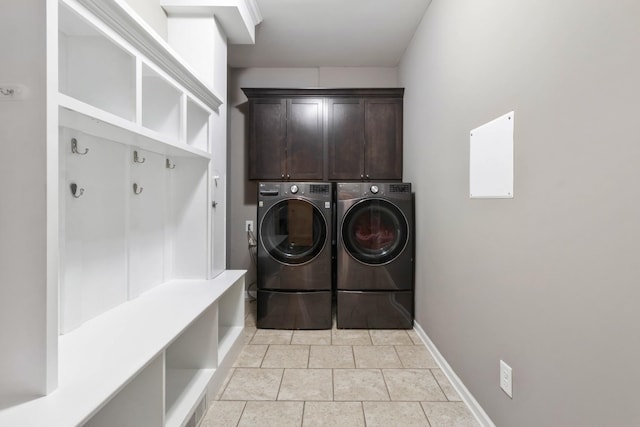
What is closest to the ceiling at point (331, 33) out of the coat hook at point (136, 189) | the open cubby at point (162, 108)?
the open cubby at point (162, 108)

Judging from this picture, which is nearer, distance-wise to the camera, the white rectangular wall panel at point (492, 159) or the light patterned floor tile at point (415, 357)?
the white rectangular wall panel at point (492, 159)

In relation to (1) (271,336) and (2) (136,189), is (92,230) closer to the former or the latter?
(2) (136,189)

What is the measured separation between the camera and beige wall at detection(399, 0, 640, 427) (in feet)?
2.80

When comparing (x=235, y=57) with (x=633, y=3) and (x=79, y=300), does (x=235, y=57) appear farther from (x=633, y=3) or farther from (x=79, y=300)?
(x=633, y=3)

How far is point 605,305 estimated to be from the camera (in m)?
0.90

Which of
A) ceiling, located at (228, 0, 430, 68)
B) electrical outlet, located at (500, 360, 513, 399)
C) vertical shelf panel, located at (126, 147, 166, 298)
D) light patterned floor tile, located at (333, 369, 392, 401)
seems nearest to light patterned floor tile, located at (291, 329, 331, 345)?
light patterned floor tile, located at (333, 369, 392, 401)

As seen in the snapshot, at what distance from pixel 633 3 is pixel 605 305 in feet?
2.54

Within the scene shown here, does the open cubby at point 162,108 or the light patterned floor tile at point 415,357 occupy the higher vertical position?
the open cubby at point 162,108

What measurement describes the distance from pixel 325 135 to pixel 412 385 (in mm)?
2293

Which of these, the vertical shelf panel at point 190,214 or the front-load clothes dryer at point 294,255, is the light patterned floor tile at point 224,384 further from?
the front-load clothes dryer at point 294,255

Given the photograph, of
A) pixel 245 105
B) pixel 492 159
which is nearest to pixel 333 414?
pixel 492 159

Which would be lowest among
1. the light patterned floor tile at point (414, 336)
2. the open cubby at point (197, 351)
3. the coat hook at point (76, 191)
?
the light patterned floor tile at point (414, 336)

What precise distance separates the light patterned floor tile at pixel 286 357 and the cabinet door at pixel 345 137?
1.64 m

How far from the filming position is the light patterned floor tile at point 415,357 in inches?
86.0
